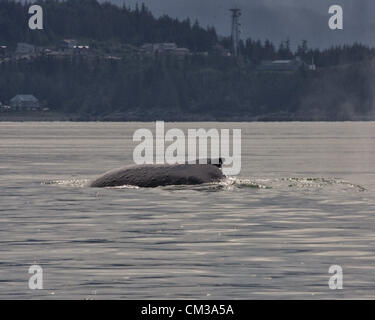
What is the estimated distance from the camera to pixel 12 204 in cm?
5578

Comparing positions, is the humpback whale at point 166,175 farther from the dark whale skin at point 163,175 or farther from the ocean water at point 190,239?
the ocean water at point 190,239

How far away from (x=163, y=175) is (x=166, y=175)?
0.20m

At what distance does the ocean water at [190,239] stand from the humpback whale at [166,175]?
47cm

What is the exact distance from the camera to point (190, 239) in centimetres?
4125

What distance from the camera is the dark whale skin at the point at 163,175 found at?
6138 centimetres

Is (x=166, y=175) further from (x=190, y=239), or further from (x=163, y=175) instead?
(x=190, y=239)

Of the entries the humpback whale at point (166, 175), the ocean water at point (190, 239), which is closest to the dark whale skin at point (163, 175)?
the humpback whale at point (166, 175)

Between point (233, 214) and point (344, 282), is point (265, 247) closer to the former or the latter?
point (344, 282)

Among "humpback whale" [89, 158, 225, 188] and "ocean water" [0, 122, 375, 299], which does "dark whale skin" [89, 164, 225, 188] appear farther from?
"ocean water" [0, 122, 375, 299]

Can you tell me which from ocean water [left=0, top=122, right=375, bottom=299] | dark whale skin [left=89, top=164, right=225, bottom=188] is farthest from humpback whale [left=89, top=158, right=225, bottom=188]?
ocean water [left=0, top=122, right=375, bottom=299]

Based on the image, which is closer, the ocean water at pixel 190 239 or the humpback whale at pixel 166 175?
the ocean water at pixel 190 239

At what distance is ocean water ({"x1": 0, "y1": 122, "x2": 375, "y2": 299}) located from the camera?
3098 centimetres
